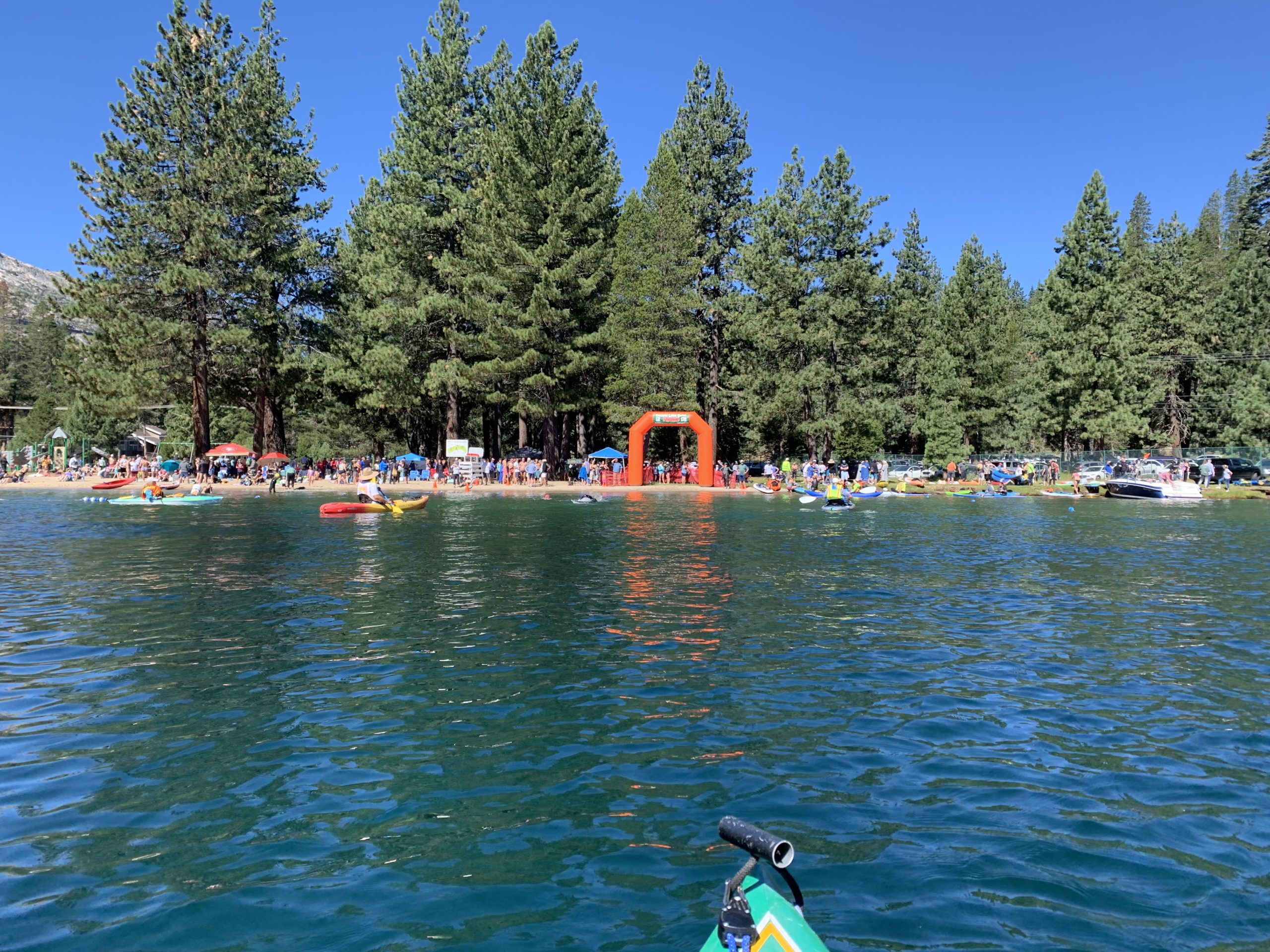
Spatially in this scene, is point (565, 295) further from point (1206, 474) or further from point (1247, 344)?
point (1247, 344)

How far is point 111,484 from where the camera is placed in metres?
49.1

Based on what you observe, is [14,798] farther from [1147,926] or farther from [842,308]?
[842,308]

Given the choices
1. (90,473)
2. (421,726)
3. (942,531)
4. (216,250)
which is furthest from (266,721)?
(90,473)

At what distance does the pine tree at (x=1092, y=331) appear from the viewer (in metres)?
59.2

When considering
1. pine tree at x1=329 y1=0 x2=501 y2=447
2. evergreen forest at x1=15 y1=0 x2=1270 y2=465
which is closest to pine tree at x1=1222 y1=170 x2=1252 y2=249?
evergreen forest at x1=15 y1=0 x2=1270 y2=465

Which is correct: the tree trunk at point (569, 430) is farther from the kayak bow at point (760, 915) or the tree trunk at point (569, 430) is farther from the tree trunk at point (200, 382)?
the kayak bow at point (760, 915)

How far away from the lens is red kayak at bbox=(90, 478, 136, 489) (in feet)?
160

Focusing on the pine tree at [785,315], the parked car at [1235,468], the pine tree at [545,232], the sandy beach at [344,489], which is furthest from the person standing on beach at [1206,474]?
the pine tree at [545,232]

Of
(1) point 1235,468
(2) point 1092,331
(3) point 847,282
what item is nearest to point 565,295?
(3) point 847,282

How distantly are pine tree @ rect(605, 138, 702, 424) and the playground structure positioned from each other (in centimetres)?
304

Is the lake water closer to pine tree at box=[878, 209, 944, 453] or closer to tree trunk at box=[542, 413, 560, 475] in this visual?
tree trunk at box=[542, 413, 560, 475]

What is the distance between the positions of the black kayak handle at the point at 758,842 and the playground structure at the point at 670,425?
1887 inches

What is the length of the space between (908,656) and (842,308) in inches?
1976

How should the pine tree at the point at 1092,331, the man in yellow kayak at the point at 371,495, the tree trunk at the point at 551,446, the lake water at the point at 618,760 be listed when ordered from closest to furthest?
the lake water at the point at 618,760 → the man in yellow kayak at the point at 371,495 → the tree trunk at the point at 551,446 → the pine tree at the point at 1092,331
